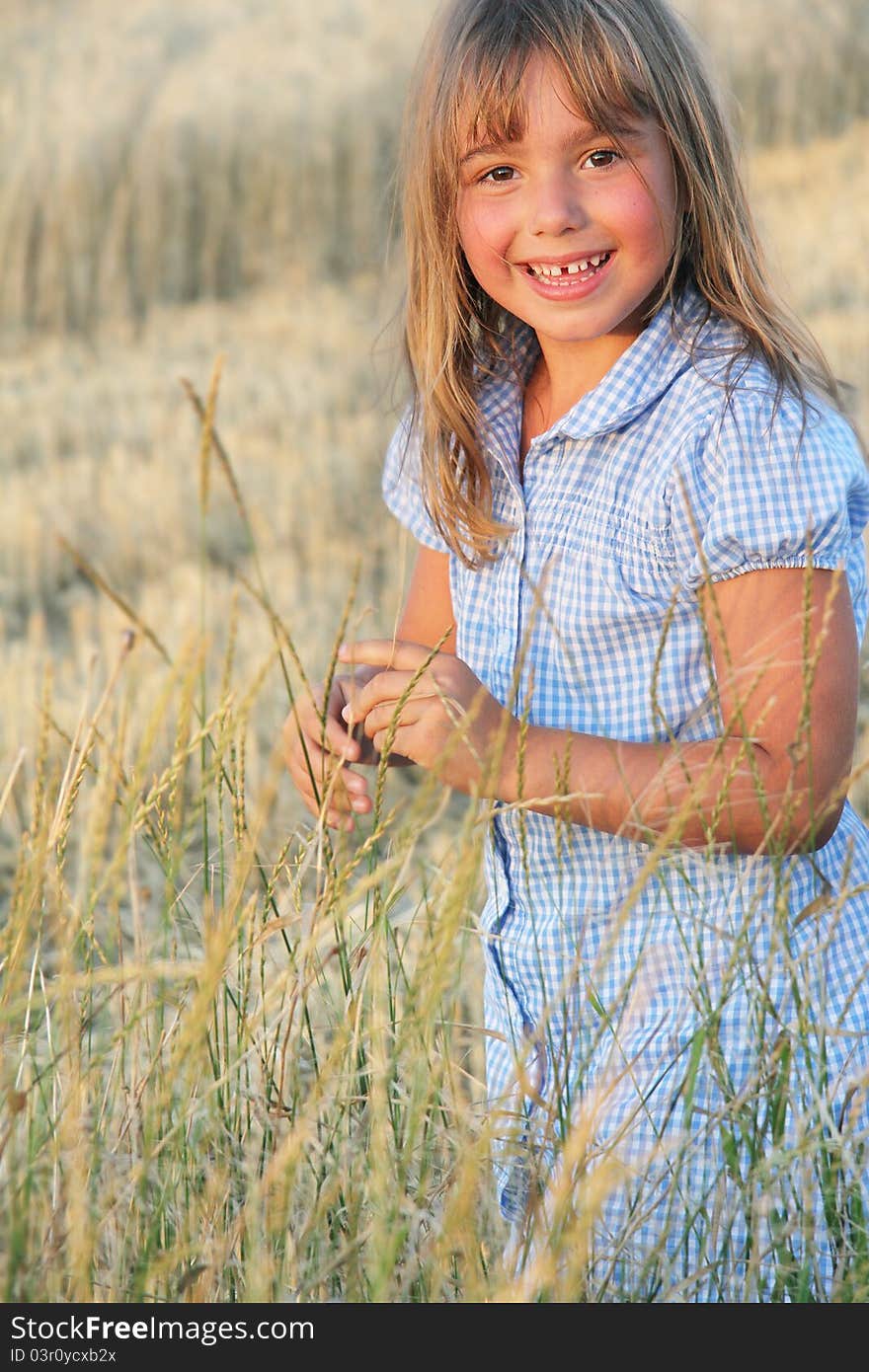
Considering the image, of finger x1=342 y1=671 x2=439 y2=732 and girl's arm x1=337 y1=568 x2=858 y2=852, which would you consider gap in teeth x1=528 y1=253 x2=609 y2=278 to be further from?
finger x1=342 y1=671 x2=439 y2=732

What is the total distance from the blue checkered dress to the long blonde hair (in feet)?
0.12

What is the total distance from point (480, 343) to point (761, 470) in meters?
0.56

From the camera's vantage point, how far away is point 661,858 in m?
1.31

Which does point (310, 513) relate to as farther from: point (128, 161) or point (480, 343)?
point (128, 161)

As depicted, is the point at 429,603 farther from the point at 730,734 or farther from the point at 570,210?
the point at 730,734

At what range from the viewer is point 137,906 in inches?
51.9

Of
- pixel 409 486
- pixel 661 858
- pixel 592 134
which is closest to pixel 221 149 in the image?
pixel 409 486

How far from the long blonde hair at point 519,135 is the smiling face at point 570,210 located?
18 millimetres

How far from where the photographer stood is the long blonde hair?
63.4 inches

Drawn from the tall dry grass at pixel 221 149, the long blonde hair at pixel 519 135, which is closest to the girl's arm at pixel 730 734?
the long blonde hair at pixel 519 135

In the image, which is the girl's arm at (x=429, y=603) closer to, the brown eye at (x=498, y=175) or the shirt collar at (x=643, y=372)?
the shirt collar at (x=643, y=372)

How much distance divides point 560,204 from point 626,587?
0.41m

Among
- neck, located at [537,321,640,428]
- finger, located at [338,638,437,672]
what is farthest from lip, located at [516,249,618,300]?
finger, located at [338,638,437,672]

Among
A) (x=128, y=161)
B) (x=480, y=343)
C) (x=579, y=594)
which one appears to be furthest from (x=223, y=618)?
(x=128, y=161)
